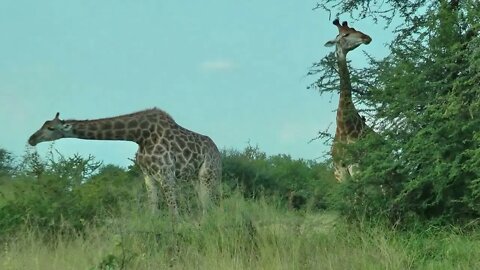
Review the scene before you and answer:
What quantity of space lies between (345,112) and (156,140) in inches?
115

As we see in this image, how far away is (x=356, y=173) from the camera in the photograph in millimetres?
10906

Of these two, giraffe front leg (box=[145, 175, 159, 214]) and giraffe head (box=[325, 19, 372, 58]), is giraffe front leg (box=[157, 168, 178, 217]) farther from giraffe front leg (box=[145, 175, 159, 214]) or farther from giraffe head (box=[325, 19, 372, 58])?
giraffe head (box=[325, 19, 372, 58])

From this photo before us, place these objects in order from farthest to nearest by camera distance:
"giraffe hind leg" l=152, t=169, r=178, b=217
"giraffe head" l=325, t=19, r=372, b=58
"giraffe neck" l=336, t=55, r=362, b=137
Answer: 1. "giraffe head" l=325, t=19, r=372, b=58
2. "giraffe neck" l=336, t=55, r=362, b=137
3. "giraffe hind leg" l=152, t=169, r=178, b=217

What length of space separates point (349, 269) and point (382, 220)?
272 cm

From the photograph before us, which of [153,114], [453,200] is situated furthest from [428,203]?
[153,114]

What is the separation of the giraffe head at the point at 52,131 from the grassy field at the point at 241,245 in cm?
364

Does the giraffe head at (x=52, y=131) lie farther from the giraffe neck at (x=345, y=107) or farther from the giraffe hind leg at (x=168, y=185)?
the giraffe neck at (x=345, y=107)

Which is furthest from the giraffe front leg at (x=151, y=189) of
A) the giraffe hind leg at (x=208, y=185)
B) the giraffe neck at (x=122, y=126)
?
the giraffe neck at (x=122, y=126)

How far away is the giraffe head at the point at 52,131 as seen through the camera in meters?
13.4

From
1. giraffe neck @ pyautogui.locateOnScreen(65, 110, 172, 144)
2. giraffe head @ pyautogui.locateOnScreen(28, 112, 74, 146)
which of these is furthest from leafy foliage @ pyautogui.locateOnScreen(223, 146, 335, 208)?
giraffe head @ pyautogui.locateOnScreen(28, 112, 74, 146)

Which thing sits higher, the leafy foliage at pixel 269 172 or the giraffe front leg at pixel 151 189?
the leafy foliage at pixel 269 172

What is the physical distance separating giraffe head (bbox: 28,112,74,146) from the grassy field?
364cm

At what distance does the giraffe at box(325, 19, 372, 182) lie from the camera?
11508mm

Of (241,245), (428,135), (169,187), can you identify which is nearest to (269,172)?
(169,187)
